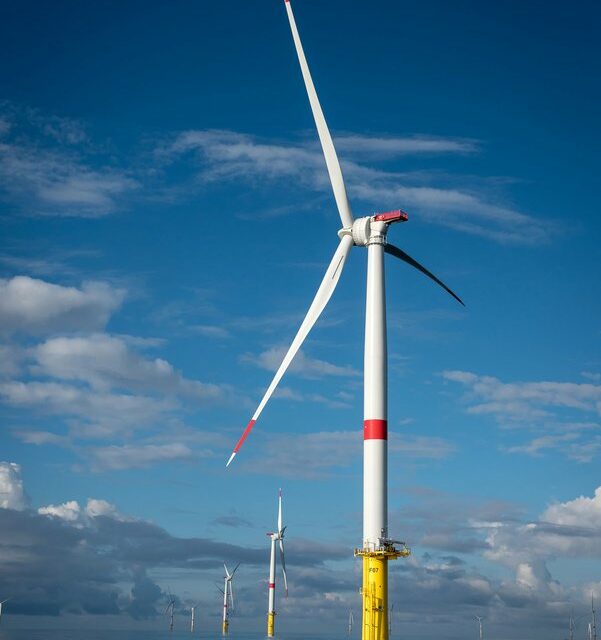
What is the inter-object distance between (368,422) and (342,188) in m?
27.0

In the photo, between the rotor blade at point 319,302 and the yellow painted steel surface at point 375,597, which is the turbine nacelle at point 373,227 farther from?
the yellow painted steel surface at point 375,597

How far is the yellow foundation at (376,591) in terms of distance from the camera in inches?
3017

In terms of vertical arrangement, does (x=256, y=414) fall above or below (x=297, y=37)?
below

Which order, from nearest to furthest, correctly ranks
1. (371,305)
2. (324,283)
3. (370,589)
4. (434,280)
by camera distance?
(370,589) → (371,305) → (324,283) → (434,280)

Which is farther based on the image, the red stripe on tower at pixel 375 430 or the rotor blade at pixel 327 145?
the rotor blade at pixel 327 145

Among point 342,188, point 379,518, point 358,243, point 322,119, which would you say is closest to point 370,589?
point 379,518

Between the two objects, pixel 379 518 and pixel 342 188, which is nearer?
pixel 379 518

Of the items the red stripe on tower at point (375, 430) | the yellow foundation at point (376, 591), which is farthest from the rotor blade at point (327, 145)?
the yellow foundation at point (376, 591)

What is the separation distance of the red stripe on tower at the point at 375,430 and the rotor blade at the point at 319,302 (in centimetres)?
1047

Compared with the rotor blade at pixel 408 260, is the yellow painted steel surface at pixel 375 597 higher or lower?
lower

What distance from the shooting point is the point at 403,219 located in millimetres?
89438

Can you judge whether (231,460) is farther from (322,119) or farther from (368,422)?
(322,119)

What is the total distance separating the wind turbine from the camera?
7731cm

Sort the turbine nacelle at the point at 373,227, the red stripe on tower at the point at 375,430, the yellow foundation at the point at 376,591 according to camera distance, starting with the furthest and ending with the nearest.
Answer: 1. the turbine nacelle at the point at 373,227
2. the red stripe on tower at the point at 375,430
3. the yellow foundation at the point at 376,591
